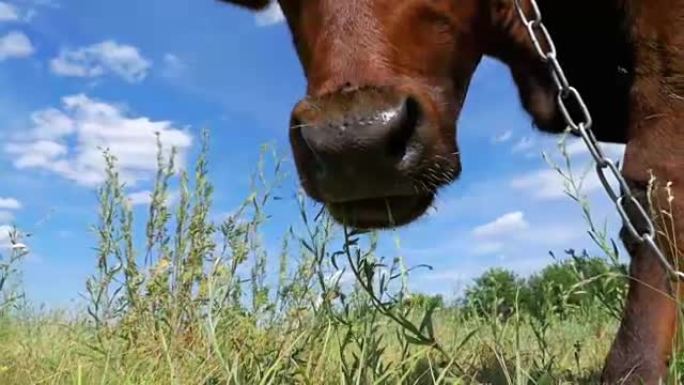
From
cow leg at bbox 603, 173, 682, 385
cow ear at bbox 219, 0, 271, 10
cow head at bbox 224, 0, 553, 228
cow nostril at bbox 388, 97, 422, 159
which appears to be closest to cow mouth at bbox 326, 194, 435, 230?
cow head at bbox 224, 0, 553, 228

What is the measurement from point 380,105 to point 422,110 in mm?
163

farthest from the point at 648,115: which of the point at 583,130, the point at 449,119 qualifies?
the point at 583,130

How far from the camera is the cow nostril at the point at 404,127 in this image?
2.18 m

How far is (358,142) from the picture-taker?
6.97 feet

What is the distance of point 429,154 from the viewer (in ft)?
7.61

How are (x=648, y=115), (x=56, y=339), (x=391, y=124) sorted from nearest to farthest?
1. (x=391, y=124)
2. (x=648, y=115)
3. (x=56, y=339)

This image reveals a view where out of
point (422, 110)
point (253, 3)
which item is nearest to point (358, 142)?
point (422, 110)

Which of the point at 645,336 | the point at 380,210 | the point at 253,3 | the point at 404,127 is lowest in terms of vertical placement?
the point at 645,336

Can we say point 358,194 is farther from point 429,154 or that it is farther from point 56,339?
point 56,339

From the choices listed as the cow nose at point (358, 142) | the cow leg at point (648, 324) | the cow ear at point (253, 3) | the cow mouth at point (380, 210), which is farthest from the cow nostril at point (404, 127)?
the cow ear at point (253, 3)

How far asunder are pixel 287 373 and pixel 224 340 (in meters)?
0.56

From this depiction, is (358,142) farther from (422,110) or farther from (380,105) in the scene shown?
(422,110)

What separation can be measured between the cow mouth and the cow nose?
66 millimetres

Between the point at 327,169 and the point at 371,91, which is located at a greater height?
the point at 371,91
